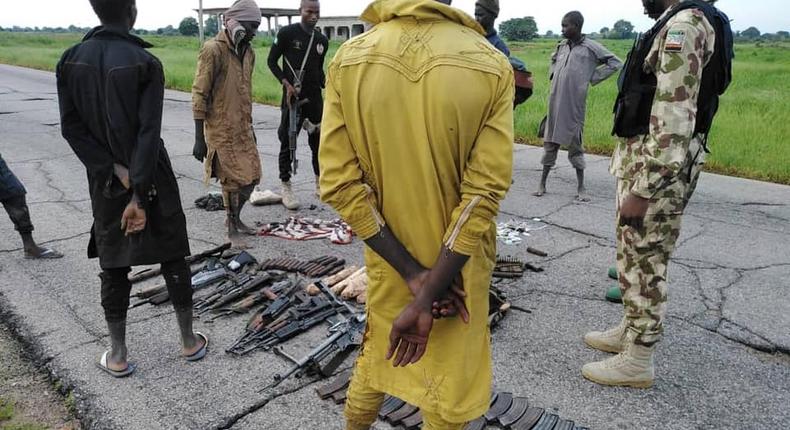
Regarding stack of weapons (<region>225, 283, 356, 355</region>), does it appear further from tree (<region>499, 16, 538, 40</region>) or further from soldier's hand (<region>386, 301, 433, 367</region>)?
tree (<region>499, 16, 538, 40</region>)

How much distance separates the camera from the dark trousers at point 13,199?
4789 millimetres

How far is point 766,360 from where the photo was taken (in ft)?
11.3

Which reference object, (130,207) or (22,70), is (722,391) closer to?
(130,207)

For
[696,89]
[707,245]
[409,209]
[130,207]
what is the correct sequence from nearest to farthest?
[409,209]
[696,89]
[130,207]
[707,245]

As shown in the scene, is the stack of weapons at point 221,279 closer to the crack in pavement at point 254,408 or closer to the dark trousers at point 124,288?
the dark trousers at point 124,288

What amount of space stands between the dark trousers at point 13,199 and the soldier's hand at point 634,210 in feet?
15.7

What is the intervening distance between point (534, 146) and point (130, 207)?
27.0 feet

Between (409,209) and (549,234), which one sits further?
(549,234)

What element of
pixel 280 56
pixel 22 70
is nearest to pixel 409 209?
pixel 280 56

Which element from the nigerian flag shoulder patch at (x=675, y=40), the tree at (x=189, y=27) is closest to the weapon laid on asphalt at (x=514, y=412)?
the nigerian flag shoulder patch at (x=675, y=40)

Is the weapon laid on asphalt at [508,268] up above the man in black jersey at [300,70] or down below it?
below

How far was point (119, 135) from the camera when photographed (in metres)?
2.79

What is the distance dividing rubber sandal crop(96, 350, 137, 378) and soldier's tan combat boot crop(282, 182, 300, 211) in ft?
10.6

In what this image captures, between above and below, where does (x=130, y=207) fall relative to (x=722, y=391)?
above
